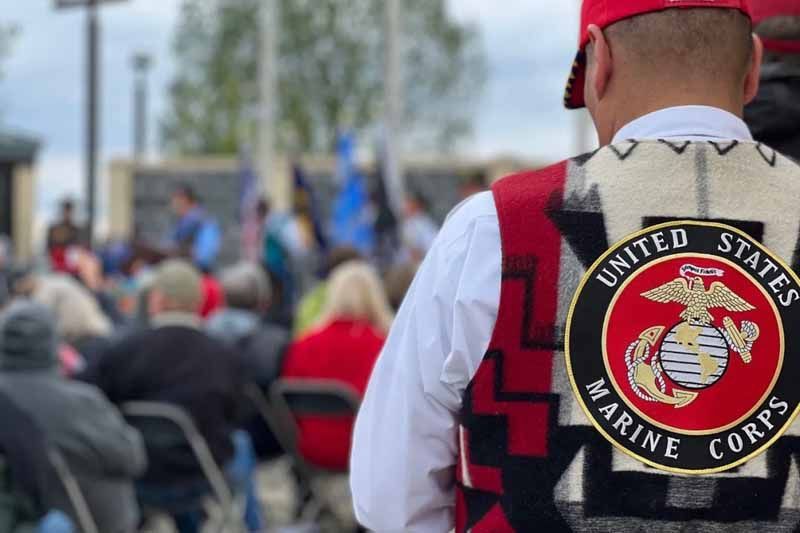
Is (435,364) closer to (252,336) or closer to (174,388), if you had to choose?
(174,388)

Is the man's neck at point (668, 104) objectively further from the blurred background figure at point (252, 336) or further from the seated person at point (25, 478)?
the blurred background figure at point (252, 336)

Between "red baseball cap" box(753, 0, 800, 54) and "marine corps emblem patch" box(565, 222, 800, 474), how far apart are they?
97 centimetres

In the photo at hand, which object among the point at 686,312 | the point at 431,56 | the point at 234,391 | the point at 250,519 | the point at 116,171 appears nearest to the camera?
the point at 686,312

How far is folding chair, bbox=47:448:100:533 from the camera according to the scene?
4.97m

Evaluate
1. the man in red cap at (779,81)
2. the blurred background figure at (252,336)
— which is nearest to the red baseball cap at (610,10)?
the man in red cap at (779,81)

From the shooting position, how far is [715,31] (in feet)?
6.88

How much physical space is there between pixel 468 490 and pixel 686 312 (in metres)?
0.41

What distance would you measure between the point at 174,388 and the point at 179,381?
46 mm

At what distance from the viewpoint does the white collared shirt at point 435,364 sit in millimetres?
2057

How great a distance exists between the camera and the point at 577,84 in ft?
7.57

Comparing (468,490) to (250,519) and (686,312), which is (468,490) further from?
(250,519)

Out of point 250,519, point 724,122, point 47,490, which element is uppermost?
point 724,122

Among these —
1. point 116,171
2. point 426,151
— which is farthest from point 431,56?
point 116,171

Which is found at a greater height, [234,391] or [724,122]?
[724,122]
